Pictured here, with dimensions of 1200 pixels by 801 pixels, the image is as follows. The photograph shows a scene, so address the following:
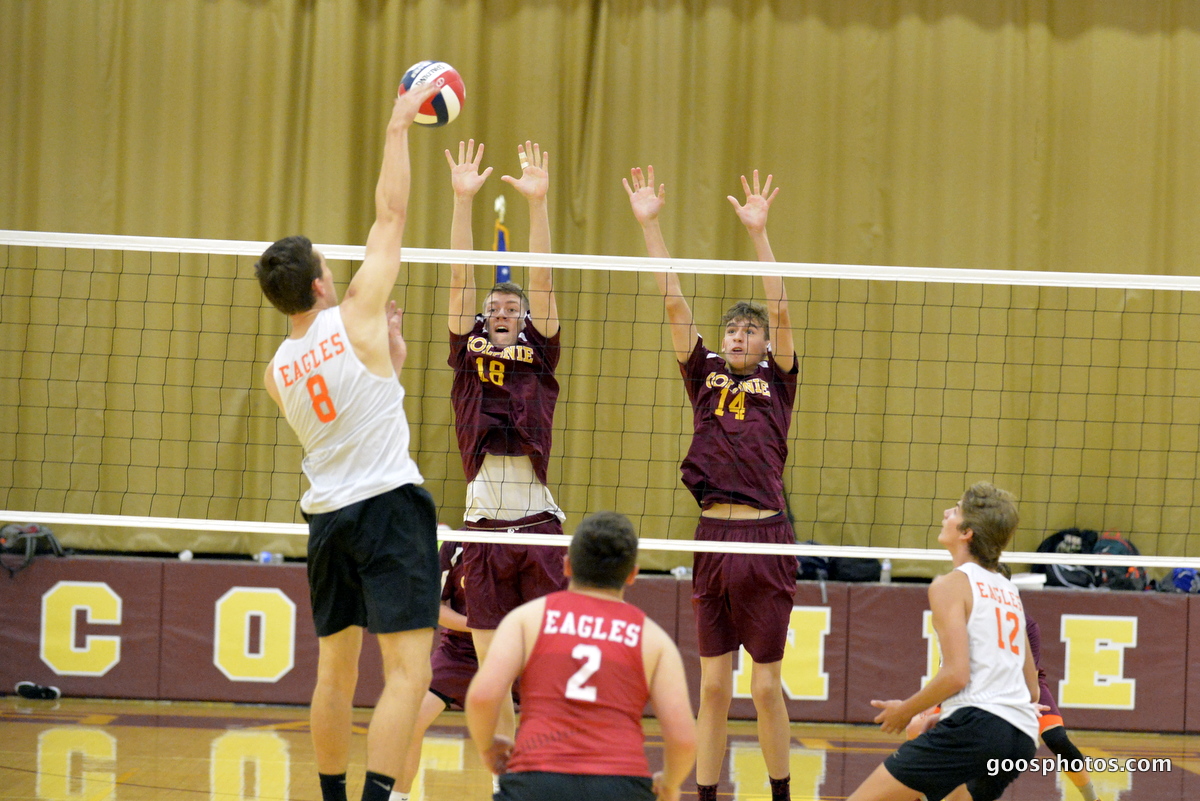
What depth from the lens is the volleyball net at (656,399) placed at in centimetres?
Answer: 880

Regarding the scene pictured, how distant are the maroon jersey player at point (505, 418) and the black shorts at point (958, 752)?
1882mm

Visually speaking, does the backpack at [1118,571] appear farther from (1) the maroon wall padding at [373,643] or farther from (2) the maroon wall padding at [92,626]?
(2) the maroon wall padding at [92,626]

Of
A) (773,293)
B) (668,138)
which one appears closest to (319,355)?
(773,293)

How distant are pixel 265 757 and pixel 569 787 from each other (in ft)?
12.9

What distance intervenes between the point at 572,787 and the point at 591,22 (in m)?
7.15

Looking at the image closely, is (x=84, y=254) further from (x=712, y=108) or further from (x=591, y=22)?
(x=712, y=108)

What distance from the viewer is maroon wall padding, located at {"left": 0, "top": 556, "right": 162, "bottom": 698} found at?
7828mm

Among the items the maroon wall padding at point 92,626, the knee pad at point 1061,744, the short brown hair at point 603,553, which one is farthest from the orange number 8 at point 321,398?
the maroon wall padding at point 92,626

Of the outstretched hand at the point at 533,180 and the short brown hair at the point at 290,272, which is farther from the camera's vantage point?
→ the outstretched hand at the point at 533,180

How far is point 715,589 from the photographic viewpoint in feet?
17.0

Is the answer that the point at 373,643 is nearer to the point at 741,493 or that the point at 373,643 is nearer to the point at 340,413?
the point at 741,493

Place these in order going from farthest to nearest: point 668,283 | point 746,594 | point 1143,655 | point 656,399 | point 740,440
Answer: point 656,399, point 1143,655, point 668,283, point 740,440, point 746,594

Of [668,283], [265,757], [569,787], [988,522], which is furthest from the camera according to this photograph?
[265,757]

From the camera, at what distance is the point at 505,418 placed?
5395 mm
